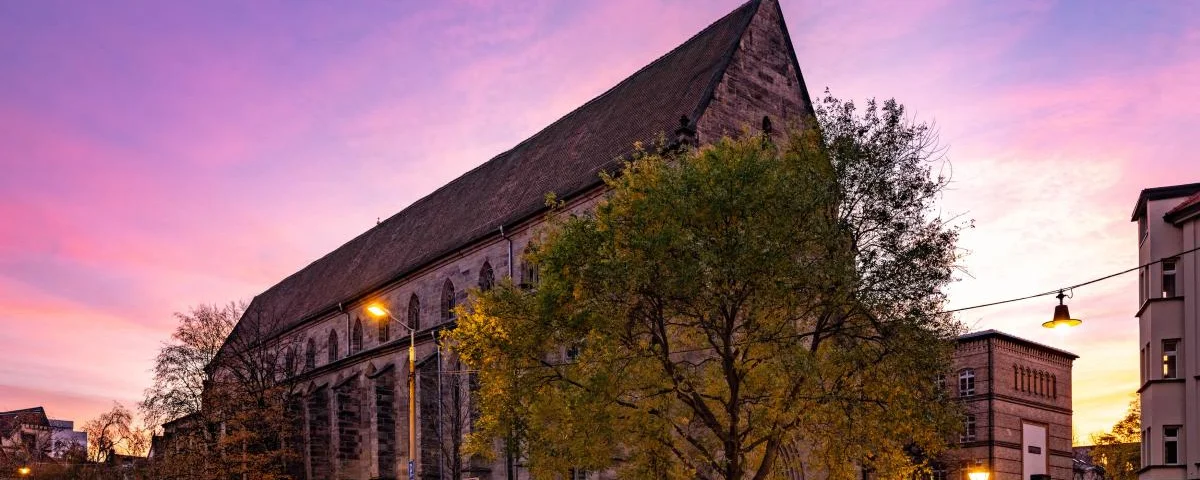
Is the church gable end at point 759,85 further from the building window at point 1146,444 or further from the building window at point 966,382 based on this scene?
the building window at point 966,382

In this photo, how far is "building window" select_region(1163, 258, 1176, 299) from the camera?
112ft

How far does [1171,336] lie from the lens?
33.8 metres

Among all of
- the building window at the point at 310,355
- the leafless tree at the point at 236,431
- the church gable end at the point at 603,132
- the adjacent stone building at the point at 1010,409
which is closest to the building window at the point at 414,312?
the church gable end at the point at 603,132

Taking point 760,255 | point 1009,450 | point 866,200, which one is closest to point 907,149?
point 866,200

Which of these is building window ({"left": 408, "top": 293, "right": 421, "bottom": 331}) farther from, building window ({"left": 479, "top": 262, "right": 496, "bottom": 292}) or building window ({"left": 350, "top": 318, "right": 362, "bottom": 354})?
building window ({"left": 350, "top": 318, "right": 362, "bottom": 354})

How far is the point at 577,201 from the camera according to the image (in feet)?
107

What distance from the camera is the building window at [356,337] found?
160 ft

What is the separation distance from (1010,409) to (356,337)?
36.7 meters

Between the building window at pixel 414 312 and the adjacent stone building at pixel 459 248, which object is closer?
the adjacent stone building at pixel 459 248

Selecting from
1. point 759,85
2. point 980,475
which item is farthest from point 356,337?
point 980,475

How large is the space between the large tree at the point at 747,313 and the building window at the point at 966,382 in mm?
41719

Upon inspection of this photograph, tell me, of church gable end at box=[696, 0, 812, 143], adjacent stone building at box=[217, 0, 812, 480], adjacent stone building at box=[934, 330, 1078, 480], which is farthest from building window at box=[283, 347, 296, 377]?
adjacent stone building at box=[934, 330, 1078, 480]

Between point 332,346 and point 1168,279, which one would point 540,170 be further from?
point 1168,279

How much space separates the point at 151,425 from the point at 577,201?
25.7m
